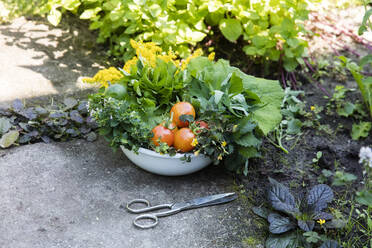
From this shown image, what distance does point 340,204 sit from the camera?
2492 mm

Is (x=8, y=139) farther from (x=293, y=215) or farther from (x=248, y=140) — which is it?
(x=293, y=215)

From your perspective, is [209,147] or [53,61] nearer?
[209,147]

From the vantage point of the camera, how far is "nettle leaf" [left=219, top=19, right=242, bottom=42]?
11.2ft

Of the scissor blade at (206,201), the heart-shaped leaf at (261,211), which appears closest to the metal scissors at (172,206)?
the scissor blade at (206,201)

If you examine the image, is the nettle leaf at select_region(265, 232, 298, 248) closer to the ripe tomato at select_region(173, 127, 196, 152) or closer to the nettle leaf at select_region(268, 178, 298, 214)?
the nettle leaf at select_region(268, 178, 298, 214)

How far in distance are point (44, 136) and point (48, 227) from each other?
0.79 metres

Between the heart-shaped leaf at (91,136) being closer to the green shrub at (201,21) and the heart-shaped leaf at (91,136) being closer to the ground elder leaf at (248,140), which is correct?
the green shrub at (201,21)

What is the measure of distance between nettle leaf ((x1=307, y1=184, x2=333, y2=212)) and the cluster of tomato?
70cm

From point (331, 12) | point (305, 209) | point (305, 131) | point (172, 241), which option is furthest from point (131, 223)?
point (331, 12)

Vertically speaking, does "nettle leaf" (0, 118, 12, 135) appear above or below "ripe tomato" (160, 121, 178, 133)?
below

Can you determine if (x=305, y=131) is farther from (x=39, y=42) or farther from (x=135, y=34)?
(x=39, y=42)

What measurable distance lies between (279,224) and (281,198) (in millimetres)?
167

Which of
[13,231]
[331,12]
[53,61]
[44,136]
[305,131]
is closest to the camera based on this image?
[13,231]

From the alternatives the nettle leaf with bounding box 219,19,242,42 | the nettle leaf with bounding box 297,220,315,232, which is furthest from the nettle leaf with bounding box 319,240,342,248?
the nettle leaf with bounding box 219,19,242,42
